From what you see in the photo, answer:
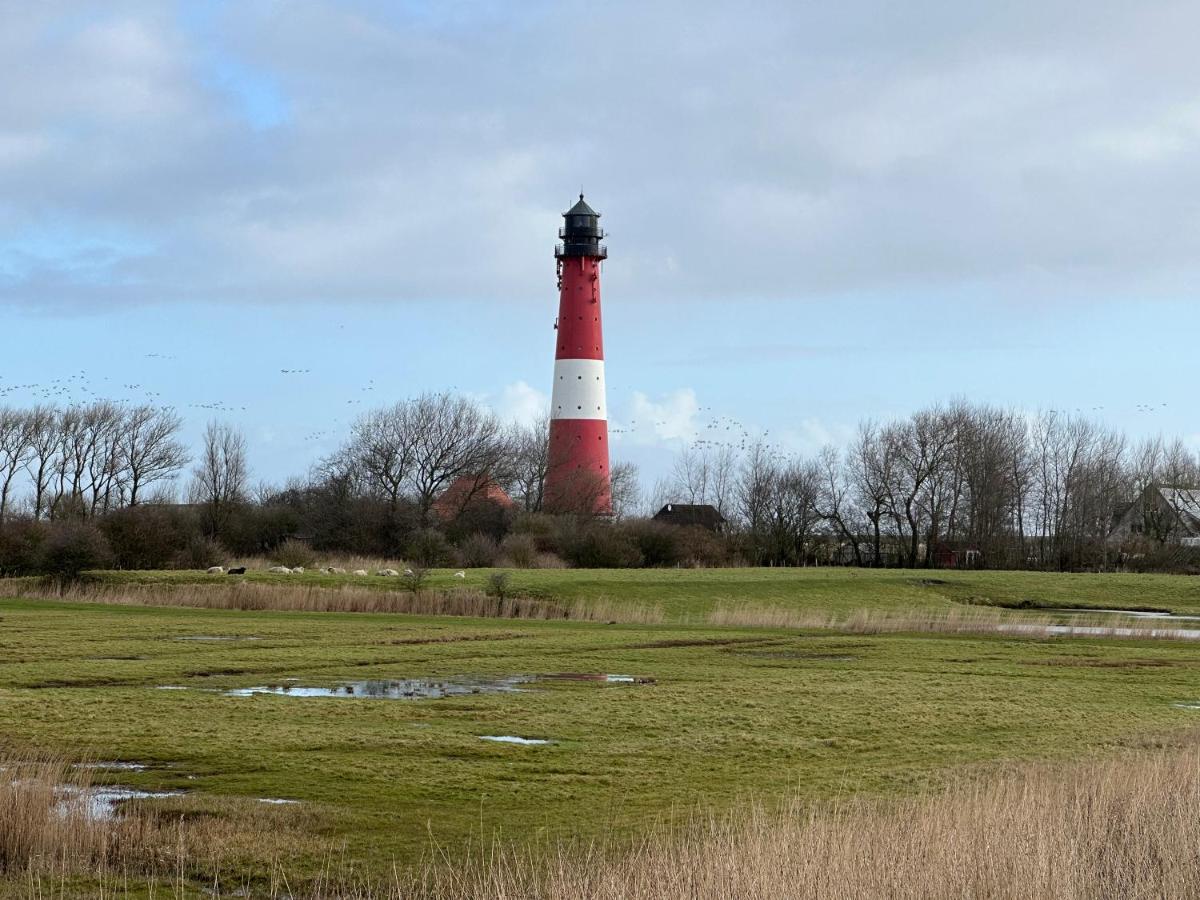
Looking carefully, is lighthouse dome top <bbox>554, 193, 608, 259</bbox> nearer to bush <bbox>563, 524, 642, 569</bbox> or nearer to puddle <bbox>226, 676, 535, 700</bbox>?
bush <bbox>563, 524, 642, 569</bbox>

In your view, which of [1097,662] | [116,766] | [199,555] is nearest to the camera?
[116,766]

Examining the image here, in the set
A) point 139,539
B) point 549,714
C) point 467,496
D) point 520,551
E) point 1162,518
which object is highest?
point 467,496

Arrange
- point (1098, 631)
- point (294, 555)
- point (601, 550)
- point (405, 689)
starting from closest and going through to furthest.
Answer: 1. point (405, 689)
2. point (1098, 631)
3. point (294, 555)
4. point (601, 550)

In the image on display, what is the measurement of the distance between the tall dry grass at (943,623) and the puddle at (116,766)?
26.3 metres

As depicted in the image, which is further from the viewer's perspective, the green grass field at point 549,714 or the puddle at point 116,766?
the puddle at point 116,766

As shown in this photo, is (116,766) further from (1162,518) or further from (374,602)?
(1162,518)

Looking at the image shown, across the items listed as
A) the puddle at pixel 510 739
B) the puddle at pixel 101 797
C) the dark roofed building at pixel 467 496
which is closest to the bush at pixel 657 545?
the dark roofed building at pixel 467 496

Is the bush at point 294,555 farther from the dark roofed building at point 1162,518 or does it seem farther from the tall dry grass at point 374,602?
the dark roofed building at point 1162,518

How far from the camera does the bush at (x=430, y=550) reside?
65312mm

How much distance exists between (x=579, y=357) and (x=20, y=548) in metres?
24.4

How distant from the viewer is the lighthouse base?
68656 mm

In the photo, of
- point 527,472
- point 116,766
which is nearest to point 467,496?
point 527,472

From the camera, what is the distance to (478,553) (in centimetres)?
6588

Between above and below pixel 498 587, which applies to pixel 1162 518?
above
